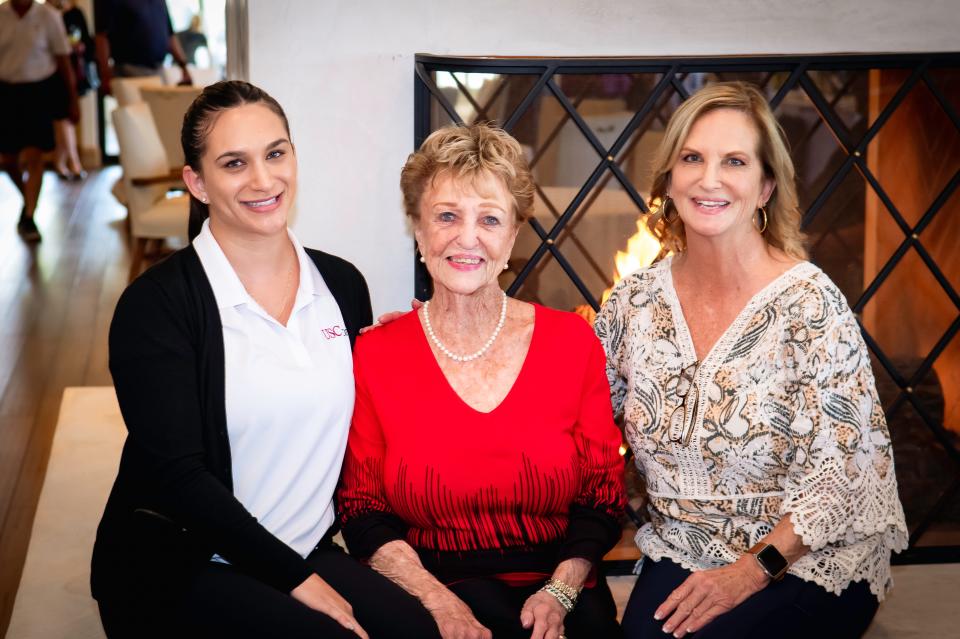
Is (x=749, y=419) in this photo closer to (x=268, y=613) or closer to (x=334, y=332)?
(x=334, y=332)

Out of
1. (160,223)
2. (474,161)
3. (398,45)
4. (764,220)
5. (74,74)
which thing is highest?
(398,45)

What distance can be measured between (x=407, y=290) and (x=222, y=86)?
79cm

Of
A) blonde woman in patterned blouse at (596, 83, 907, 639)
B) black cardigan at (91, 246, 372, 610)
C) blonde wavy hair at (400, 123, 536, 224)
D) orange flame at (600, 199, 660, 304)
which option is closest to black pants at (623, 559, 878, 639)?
blonde woman in patterned blouse at (596, 83, 907, 639)

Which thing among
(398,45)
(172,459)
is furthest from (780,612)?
(398,45)

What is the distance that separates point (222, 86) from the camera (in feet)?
6.15

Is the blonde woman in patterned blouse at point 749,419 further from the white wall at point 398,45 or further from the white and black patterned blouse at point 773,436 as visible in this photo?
the white wall at point 398,45

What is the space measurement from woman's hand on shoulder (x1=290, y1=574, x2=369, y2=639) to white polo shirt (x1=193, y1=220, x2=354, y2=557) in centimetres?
15

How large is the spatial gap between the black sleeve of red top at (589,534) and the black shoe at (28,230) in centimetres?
583

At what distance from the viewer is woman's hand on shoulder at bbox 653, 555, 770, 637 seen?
185cm

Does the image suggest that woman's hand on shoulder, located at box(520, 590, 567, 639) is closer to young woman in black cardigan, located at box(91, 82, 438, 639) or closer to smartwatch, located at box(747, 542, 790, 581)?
young woman in black cardigan, located at box(91, 82, 438, 639)

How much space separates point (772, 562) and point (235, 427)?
3.20ft

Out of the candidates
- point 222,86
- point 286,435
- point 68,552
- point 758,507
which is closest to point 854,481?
point 758,507

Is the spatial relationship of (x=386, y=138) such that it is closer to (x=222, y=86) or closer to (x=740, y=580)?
(x=222, y=86)

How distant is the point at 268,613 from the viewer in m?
1.70
